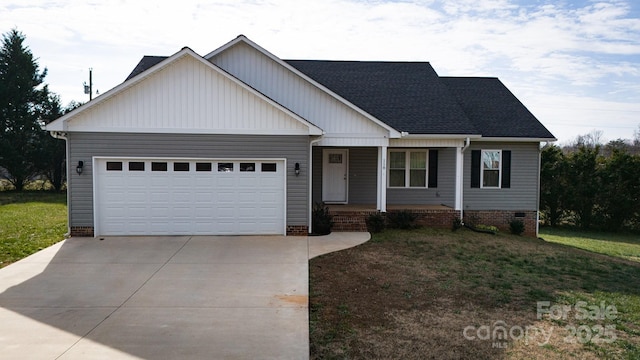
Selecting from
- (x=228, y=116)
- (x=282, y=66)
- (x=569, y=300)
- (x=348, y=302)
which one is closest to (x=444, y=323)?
(x=348, y=302)

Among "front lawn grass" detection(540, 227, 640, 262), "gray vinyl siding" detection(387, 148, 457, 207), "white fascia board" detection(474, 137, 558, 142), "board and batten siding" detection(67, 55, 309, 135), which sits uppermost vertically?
"board and batten siding" detection(67, 55, 309, 135)

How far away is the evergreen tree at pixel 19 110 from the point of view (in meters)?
28.5

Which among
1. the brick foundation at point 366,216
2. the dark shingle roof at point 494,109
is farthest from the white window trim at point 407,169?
the dark shingle roof at point 494,109

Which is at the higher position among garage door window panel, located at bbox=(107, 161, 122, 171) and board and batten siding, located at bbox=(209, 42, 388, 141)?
board and batten siding, located at bbox=(209, 42, 388, 141)

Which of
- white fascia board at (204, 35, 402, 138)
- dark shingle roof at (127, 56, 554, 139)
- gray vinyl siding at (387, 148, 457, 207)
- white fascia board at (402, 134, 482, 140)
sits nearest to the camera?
white fascia board at (204, 35, 402, 138)

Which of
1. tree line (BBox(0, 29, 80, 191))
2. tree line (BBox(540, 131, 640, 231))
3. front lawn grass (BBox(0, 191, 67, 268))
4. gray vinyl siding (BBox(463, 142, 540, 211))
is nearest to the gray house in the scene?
front lawn grass (BBox(0, 191, 67, 268))

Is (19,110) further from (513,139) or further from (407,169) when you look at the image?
(513,139)

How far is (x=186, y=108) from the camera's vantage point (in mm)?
13023

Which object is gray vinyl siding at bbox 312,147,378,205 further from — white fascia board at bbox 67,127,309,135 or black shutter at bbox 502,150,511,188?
black shutter at bbox 502,150,511,188

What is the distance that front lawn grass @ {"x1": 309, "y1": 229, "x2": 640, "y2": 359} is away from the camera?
19.7 ft

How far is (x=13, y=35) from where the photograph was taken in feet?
98.6

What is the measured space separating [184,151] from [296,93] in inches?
160

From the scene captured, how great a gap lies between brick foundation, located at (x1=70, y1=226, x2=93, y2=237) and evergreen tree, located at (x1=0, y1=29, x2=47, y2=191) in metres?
18.8

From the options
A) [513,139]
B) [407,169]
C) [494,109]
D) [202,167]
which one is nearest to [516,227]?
[513,139]
